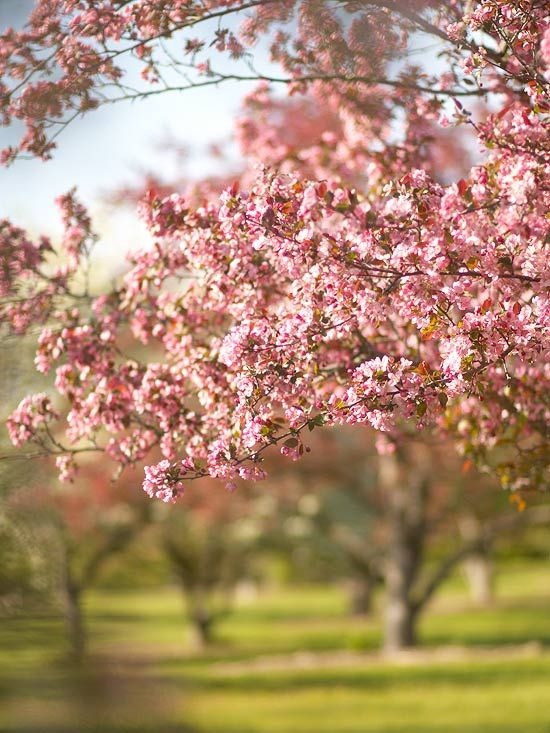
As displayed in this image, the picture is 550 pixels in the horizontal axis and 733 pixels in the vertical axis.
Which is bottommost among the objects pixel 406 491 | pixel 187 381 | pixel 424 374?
pixel 424 374

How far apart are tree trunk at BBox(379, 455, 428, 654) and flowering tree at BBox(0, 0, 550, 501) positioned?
1458 cm

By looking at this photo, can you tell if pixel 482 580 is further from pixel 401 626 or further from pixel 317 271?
pixel 317 271

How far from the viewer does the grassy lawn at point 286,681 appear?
7848 mm

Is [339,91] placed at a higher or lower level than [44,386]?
higher

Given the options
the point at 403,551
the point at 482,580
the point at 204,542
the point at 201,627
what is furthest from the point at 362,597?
the point at 403,551

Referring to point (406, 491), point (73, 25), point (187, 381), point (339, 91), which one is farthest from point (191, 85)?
point (406, 491)

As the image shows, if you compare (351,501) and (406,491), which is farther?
(351,501)

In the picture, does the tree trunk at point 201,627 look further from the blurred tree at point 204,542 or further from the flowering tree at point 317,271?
the flowering tree at point 317,271

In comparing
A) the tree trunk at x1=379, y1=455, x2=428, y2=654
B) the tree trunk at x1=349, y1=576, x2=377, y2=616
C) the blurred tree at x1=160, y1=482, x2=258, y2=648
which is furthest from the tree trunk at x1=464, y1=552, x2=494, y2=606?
the tree trunk at x1=379, y1=455, x2=428, y2=654

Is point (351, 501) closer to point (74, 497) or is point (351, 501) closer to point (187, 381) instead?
point (74, 497)

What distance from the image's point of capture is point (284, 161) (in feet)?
29.1

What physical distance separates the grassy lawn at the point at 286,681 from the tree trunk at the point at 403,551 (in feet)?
2.17

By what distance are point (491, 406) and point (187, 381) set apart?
Answer: 2158mm

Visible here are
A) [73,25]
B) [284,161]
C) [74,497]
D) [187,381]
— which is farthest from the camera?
[74,497]
